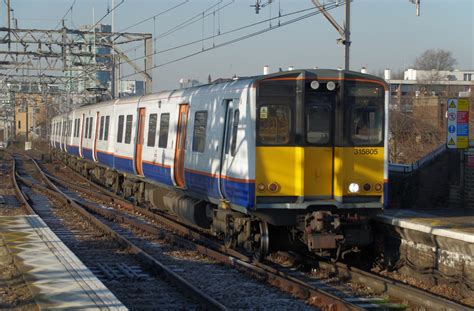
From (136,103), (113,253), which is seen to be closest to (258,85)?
(113,253)

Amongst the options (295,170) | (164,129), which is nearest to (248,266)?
(295,170)

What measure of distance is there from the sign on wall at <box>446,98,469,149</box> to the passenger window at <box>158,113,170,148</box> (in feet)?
20.8

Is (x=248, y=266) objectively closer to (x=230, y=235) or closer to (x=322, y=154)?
(x=230, y=235)

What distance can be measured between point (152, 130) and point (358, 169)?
7607 millimetres

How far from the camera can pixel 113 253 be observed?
12812 mm

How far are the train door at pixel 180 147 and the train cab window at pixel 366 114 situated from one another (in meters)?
4.54

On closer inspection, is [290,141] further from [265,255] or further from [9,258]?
[9,258]

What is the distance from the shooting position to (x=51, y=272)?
9.66 metres

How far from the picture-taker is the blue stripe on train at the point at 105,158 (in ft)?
74.9

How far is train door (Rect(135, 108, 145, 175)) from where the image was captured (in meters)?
18.7

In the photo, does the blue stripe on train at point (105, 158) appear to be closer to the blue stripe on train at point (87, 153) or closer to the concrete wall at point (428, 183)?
the blue stripe on train at point (87, 153)

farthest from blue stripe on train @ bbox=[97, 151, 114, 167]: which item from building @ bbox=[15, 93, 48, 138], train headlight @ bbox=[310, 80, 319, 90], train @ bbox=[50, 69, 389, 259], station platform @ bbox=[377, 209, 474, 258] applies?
building @ bbox=[15, 93, 48, 138]

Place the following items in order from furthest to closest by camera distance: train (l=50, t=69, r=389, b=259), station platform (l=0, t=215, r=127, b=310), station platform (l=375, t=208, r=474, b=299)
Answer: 1. train (l=50, t=69, r=389, b=259)
2. station platform (l=375, t=208, r=474, b=299)
3. station platform (l=0, t=215, r=127, b=310)

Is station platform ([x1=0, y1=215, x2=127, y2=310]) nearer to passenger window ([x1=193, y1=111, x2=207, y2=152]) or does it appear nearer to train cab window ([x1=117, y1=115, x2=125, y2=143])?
passenger window ([x1=193, y1=111, x2=207, y2=152])
